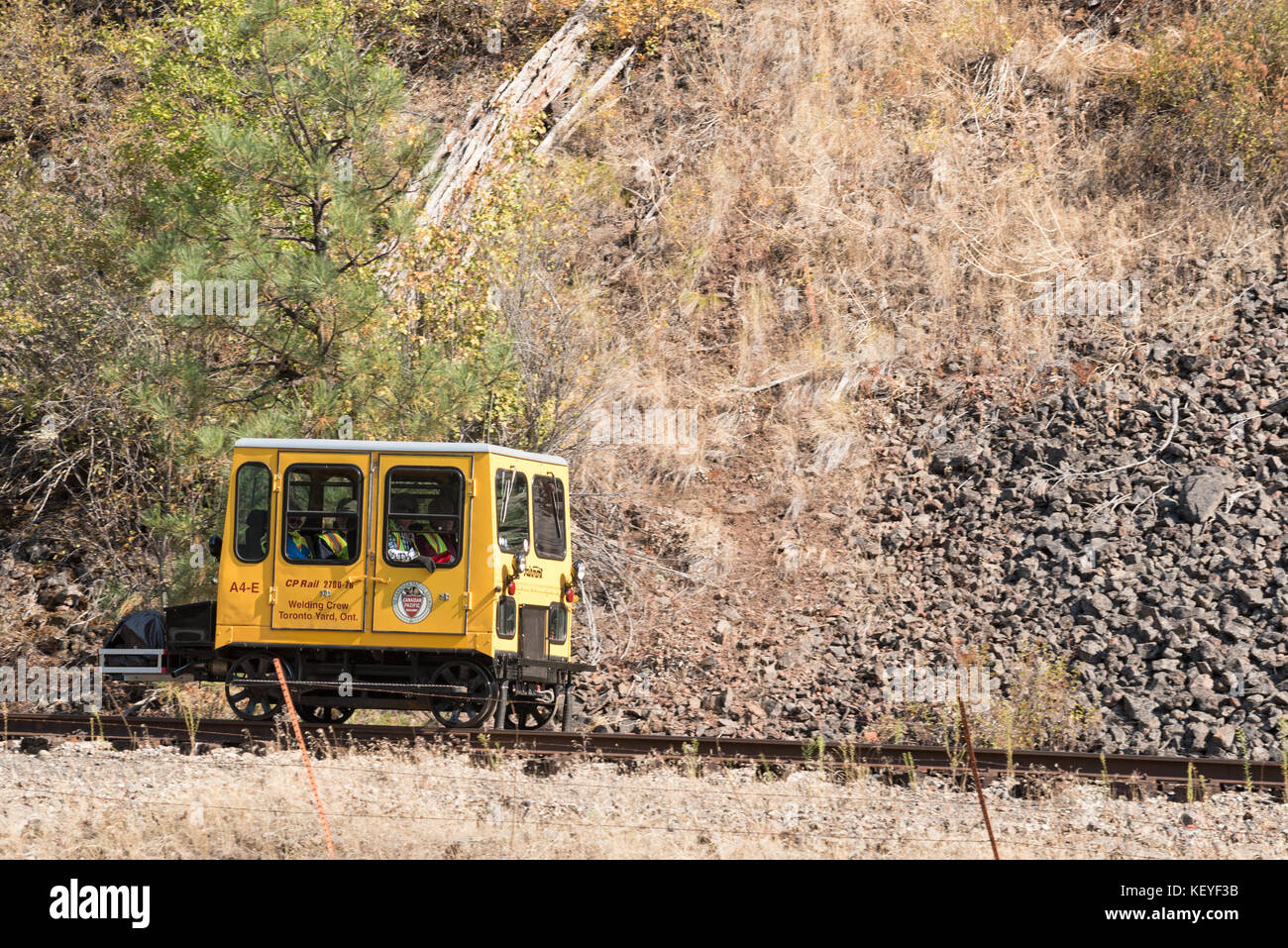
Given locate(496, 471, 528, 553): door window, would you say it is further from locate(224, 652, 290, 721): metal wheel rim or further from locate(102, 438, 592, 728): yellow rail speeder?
locate(224, 652, 290, 721): metal wheel rim

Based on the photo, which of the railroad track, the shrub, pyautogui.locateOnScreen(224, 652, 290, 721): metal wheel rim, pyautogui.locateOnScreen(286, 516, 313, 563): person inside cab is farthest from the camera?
the shrub

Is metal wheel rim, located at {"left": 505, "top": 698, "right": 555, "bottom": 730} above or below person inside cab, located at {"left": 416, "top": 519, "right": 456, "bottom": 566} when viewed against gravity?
below

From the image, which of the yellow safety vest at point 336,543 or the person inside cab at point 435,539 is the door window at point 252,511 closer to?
the yellow safety vest at point 336,543

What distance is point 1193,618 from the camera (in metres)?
13.8

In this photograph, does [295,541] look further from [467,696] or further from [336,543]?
[467,696]

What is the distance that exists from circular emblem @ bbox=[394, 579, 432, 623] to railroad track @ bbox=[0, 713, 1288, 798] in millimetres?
1000

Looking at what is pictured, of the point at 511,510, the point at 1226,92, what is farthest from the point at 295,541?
the point at 1226,92

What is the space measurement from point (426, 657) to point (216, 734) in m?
1.95

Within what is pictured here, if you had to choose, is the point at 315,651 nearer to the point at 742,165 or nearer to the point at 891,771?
the point at 891,771

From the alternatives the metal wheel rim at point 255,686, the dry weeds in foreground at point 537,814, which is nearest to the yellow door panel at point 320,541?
the metal wheel rim at point 255,686

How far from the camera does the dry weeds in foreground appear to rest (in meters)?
8.18

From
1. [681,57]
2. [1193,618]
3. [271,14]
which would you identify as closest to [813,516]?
[1193,618]

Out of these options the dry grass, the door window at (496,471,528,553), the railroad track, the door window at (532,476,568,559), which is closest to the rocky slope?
the dry grass

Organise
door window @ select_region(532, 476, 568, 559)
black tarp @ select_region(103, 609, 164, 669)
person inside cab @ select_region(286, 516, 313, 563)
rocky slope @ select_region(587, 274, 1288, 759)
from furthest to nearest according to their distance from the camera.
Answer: rocky slope @ select_region(587, 274, 1288, 759), black tarp @ select_region(103, 609, 164, 669), door window @ select_region(532, 476, 568, 559), person inside cab @ select_region(286, 516, 313, 563)
